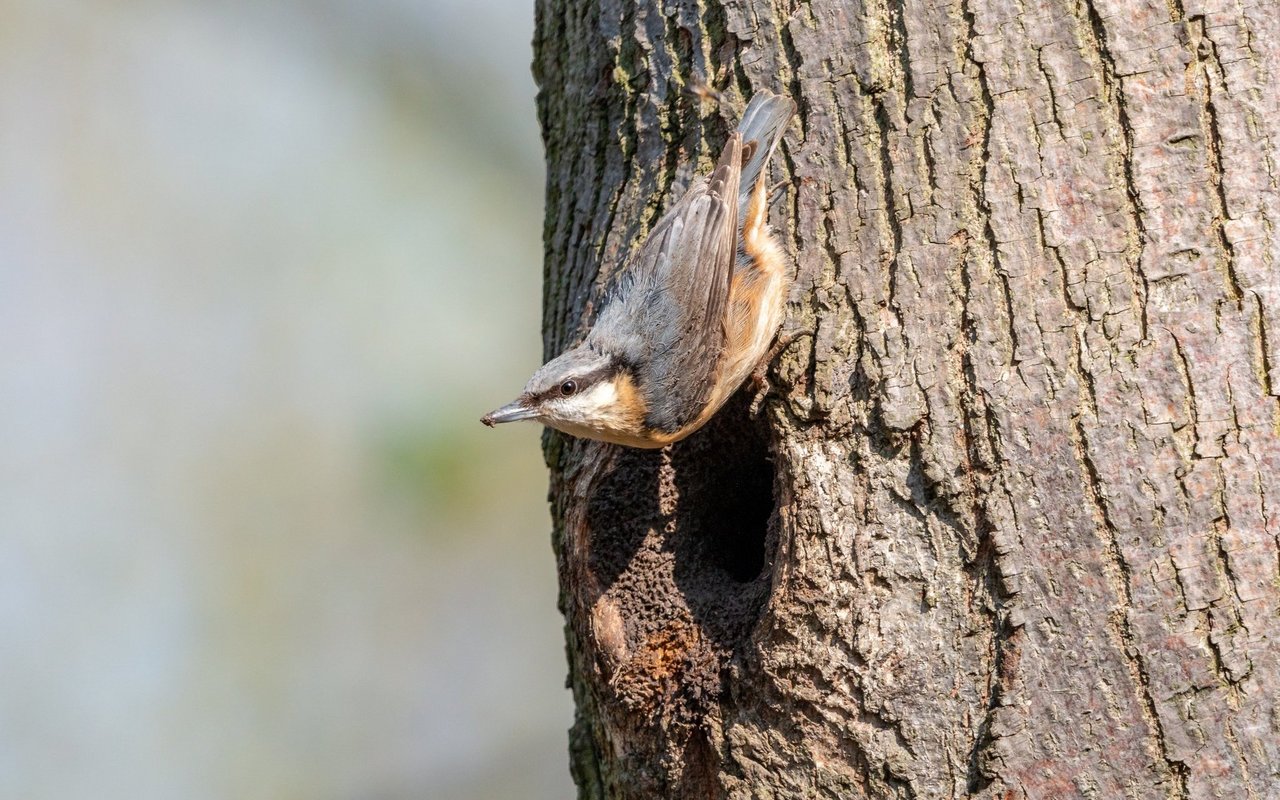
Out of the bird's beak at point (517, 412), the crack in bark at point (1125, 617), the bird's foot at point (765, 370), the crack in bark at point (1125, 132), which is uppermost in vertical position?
the crack in bark at point (1125, 132)

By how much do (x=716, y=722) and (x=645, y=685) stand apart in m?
0.19

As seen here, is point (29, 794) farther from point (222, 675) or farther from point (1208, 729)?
point (1208, 729)

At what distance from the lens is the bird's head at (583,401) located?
2.52m

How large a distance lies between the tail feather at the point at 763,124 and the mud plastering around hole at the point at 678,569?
0.62m

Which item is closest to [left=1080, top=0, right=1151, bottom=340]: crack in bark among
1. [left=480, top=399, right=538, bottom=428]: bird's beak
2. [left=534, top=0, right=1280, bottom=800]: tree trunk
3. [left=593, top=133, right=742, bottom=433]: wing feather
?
[left=534, top=0, right=1280, bottom=800]: tree trunk

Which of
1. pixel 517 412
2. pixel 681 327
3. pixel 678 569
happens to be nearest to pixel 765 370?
pixel 681 327

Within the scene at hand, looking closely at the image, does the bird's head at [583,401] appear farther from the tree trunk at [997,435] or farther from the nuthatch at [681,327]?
the tree trunk at [997,435]

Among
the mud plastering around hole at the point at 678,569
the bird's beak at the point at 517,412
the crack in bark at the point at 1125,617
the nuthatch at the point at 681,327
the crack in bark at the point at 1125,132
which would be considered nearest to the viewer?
the crack in bark at the point at 1125,617

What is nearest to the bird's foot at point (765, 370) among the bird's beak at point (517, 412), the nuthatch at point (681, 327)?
the nuthatch at point (681, 327)

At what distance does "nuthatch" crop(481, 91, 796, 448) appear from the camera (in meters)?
2.49

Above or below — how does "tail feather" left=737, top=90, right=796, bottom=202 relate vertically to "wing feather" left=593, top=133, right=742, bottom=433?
above

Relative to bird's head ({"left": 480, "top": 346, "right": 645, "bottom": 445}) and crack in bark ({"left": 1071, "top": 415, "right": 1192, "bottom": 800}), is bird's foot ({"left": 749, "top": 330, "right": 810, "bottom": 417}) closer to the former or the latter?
bird's head ({"left": 480, "top": 346, "right": 645, "bottom": 445})

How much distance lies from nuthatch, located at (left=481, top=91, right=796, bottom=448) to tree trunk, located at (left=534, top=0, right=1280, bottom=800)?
112 mm

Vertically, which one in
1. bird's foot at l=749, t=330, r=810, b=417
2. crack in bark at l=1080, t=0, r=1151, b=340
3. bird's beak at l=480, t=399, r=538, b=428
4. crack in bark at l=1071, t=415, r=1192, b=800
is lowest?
crack in bark at l=1071, t=415, r=1192, b=800
